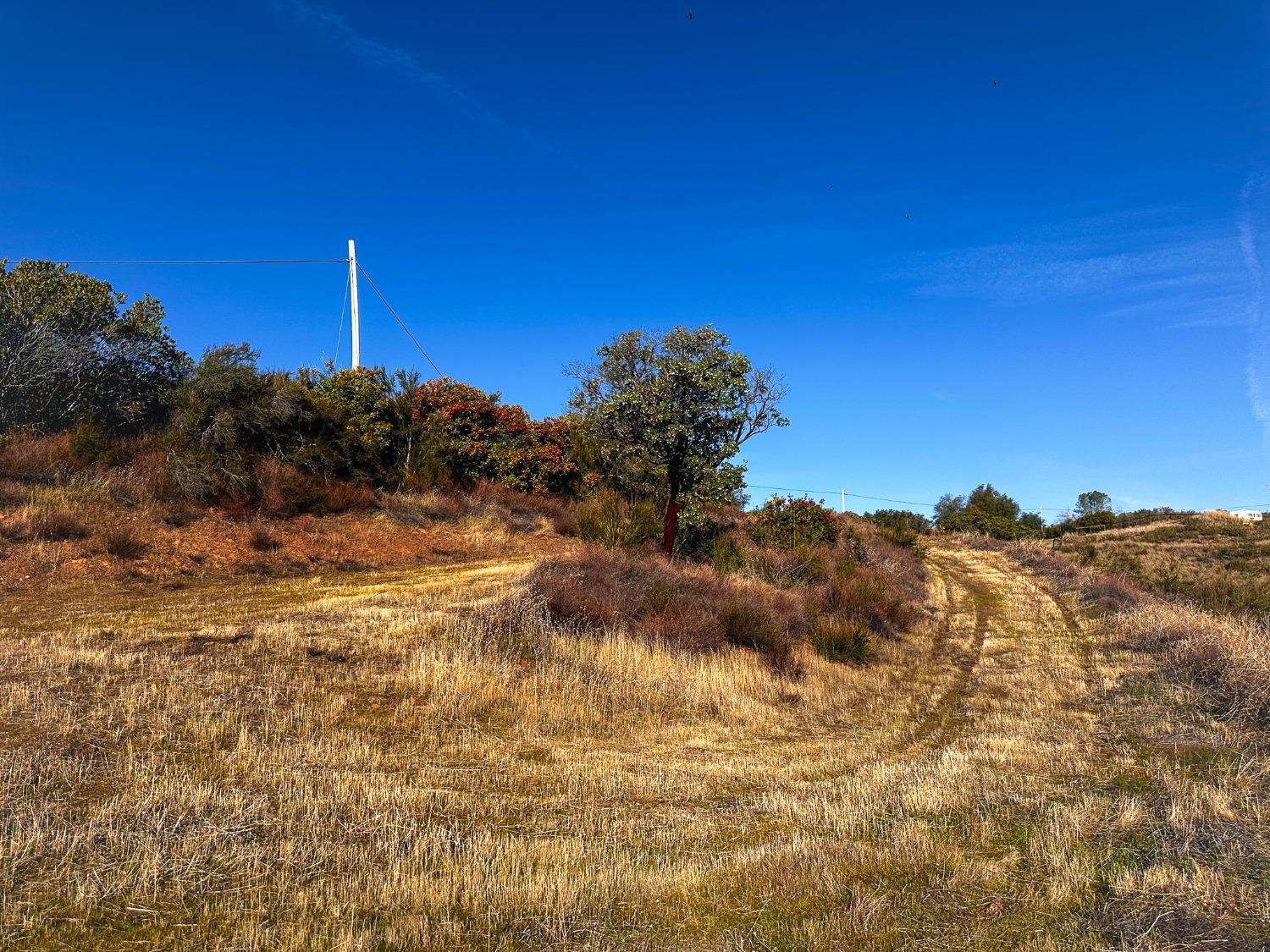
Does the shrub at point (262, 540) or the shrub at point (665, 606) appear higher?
the shrub at point (262, 540)

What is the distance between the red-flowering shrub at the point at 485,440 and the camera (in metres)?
31.7

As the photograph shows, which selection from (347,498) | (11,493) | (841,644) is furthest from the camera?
(347,498)

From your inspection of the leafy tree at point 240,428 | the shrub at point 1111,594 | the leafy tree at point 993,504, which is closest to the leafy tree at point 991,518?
the leafy tree at point 993,504

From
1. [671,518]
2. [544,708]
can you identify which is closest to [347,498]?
[671,518]

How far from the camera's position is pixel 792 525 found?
27.9 meters

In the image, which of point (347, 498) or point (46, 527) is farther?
point (347, 498)

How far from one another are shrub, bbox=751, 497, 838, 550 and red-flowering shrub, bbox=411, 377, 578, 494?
9042mm

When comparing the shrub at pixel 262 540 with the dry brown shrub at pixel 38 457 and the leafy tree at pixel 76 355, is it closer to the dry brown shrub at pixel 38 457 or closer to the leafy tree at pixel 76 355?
the dry brown shrub at pixel 38 457

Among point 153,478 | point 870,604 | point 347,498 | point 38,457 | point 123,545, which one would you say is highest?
point 38,457

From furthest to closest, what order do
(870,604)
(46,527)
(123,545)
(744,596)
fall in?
1. (870,604)
2. (744,596)
3. (123,545)
4. (46,527)

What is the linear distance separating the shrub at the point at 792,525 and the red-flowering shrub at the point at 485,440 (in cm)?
904

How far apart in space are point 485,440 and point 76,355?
1479 centimetres

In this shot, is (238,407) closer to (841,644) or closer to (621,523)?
(621,523)

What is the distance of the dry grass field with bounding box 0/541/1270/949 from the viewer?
507 centimetres
